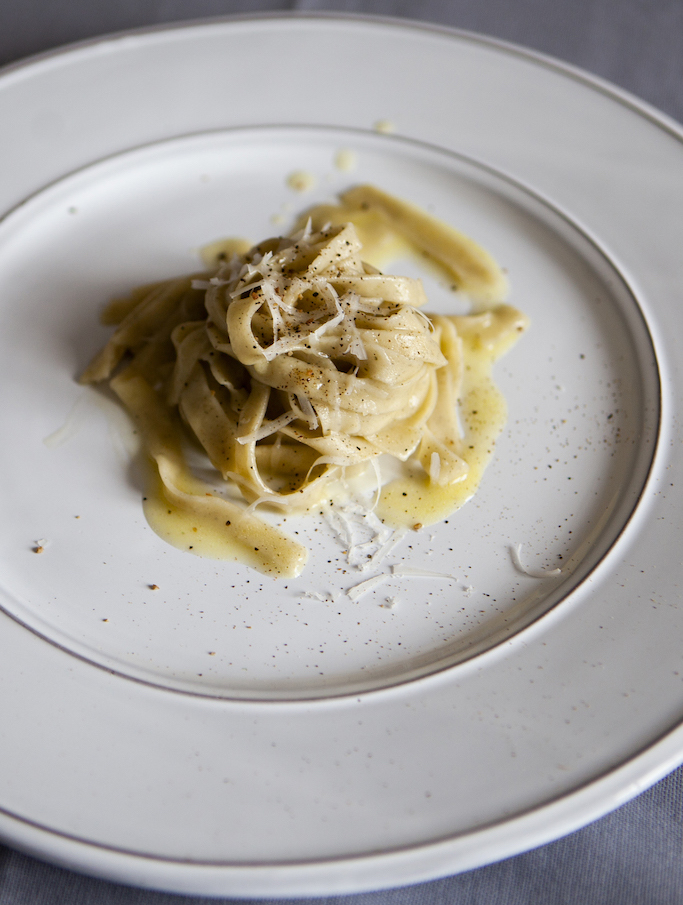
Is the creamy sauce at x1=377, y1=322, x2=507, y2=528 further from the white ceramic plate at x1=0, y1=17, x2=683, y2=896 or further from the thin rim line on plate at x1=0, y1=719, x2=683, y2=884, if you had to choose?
the thin rim line on plate at x1=0, y1=719, x2=683, y2=884

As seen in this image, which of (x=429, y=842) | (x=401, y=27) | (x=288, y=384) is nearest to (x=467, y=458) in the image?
(x=288, y=384)

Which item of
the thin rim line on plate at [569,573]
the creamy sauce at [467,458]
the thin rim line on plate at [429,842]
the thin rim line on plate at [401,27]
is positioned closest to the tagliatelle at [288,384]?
the creamy sauce at [467,458]

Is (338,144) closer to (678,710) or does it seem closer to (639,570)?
(639,570)

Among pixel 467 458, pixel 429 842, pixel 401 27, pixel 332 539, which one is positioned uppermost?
pixel 401 27

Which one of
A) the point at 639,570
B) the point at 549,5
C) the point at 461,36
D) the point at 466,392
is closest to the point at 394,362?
the point at 466,392

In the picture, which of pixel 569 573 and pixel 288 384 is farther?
pixel 288 384

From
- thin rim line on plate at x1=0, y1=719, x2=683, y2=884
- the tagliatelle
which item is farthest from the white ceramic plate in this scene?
the tagliatelle

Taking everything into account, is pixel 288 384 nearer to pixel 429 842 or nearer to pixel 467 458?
pixel 467 458

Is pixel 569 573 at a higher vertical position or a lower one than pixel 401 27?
lower
